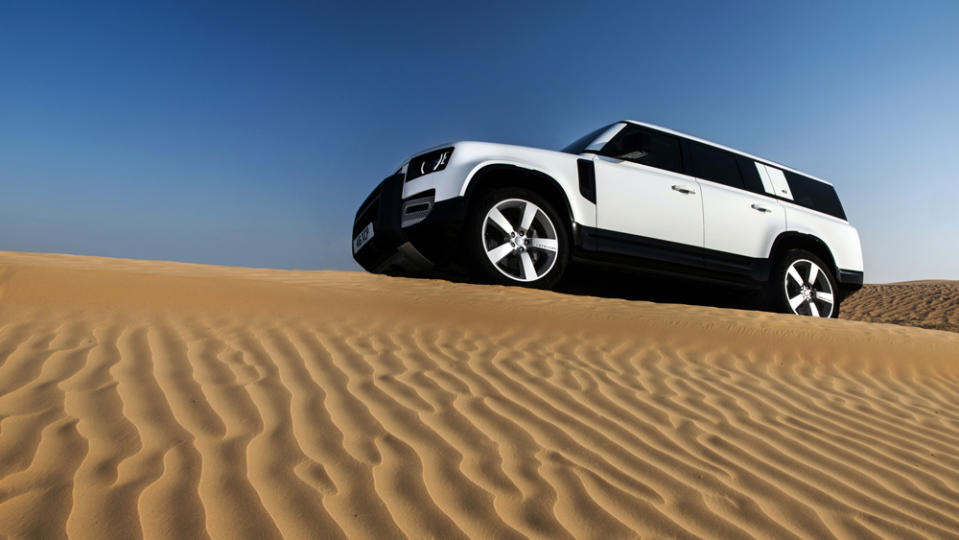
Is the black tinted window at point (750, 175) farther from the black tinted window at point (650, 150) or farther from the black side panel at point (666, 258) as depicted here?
the black tinted window at point (650, 150)

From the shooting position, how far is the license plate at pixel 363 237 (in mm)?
5488

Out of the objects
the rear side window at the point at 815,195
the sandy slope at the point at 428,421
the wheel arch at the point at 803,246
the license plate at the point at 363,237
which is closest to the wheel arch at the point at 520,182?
the sandy slope at the point at 428,421

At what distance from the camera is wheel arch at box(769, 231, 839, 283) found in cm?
640

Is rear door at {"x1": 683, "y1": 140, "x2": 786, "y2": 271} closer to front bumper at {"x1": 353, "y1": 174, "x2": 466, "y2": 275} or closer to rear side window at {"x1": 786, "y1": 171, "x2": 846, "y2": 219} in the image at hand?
rear side window at {"x1": 786, "y1": 171, "x2": 846, "y2": 219}

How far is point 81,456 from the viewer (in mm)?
1937

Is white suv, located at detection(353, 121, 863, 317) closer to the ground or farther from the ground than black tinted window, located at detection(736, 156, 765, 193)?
closer to the ground

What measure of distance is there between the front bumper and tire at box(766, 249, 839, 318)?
377 centimetres

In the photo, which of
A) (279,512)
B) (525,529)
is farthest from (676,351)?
(279,512)

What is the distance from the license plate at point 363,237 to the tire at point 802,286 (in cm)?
439

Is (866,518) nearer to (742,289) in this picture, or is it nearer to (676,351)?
(676,351)

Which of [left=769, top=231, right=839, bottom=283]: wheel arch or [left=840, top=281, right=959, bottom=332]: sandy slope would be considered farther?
[left=840, top=281, right=959, bottom=332]: sandy slope

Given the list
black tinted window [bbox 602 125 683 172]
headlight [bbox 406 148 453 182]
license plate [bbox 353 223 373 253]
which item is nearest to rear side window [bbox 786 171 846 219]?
black tinted window [bbox 602 125 683 172]

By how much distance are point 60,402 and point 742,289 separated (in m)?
6.02

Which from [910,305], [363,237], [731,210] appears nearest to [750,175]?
[731,210]
